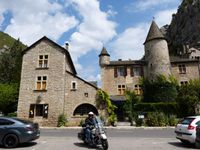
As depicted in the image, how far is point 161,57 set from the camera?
38562 millimetres

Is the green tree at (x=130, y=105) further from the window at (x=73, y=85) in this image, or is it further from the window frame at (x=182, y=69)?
the window frame at (x=182, y=69)

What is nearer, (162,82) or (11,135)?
(11,135)

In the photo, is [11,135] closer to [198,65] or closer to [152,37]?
[152,37]

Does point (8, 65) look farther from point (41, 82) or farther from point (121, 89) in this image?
point (121, 89)

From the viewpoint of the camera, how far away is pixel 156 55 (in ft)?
127

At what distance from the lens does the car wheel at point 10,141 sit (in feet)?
34.6

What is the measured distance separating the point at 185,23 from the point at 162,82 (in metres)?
40.6

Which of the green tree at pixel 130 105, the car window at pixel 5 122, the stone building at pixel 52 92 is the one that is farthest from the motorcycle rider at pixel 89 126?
the green tree at pixel 130 105

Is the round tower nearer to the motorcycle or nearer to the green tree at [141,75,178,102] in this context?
the green tree at [141,75,178,102]

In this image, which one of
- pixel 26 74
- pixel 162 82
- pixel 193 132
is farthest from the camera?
pixel 162 82

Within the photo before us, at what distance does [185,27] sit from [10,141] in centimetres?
6680

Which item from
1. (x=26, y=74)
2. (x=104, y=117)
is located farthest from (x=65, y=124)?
(x=26, y=74)

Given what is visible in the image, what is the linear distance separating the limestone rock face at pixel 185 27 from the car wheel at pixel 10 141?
55.0 metres

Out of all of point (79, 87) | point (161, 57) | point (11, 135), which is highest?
point (161, 57)
